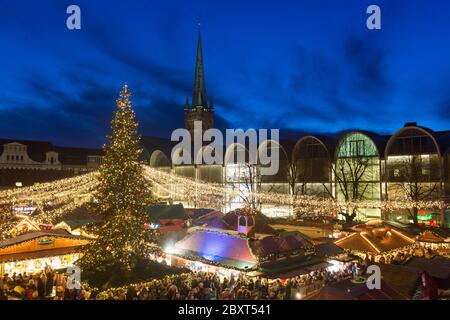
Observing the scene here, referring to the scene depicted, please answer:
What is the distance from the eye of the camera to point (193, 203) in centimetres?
4272

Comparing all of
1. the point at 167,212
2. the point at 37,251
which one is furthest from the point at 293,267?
the point at 167,212

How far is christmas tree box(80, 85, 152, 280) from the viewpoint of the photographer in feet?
43.6

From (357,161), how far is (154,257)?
23252mm

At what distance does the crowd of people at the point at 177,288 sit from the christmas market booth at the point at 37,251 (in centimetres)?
69

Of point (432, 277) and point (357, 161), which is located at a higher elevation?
point (357, 161)

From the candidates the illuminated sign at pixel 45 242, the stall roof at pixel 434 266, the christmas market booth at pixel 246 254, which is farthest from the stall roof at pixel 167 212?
the stall roof at pixel 434 266

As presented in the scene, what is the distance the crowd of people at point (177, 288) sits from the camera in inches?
456

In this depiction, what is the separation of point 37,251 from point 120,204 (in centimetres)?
488

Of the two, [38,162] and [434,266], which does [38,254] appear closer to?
[434,266]

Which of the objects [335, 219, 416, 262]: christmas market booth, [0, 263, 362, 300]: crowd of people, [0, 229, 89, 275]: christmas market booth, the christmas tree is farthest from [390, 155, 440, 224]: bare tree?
[0, 229, 89, 275]: christmas market booth

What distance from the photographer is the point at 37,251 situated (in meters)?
15.2

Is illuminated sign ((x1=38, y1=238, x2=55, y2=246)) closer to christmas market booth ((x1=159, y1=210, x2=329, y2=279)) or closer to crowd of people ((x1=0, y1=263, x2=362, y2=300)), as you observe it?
crowd of people ((x1=0, y1=263, x2=362, y2=300))
